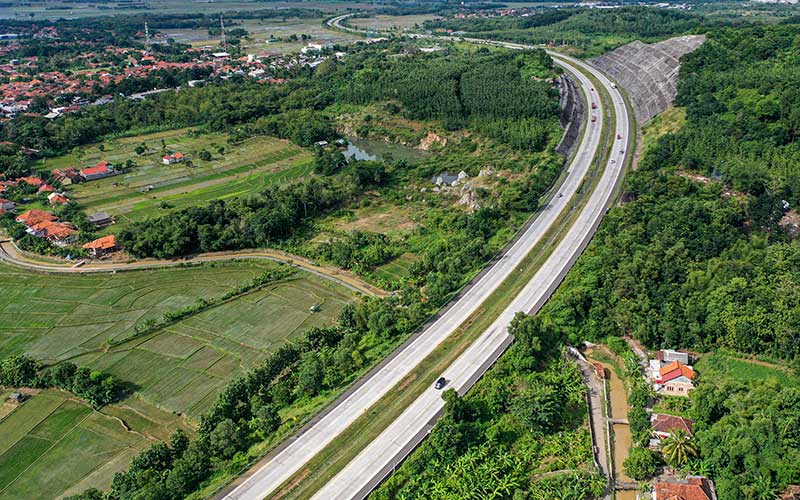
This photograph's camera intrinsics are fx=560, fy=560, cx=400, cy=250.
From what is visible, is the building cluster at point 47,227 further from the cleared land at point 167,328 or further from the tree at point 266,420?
the tree at point 266,420

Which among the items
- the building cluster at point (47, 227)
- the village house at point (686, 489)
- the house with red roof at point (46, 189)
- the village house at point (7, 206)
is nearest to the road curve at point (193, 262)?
the building cluster at point (47, 227)

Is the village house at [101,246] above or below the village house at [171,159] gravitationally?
below

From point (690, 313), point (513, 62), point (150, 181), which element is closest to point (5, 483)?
point (690, 313)

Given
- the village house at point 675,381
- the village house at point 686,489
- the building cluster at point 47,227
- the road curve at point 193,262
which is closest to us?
the village house at point 686,489

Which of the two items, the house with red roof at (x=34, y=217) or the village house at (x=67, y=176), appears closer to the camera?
the house with red roof at (x=34, y=217)

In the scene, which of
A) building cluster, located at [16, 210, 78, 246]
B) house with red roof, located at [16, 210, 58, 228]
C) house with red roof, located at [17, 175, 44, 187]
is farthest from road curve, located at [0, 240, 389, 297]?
house with red roof, located at [17, 175, 44, 187]

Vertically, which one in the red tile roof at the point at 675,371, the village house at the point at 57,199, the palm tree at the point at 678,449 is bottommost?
the palm tree at the point at 678,449

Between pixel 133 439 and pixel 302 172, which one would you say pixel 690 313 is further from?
pixel 302 172
